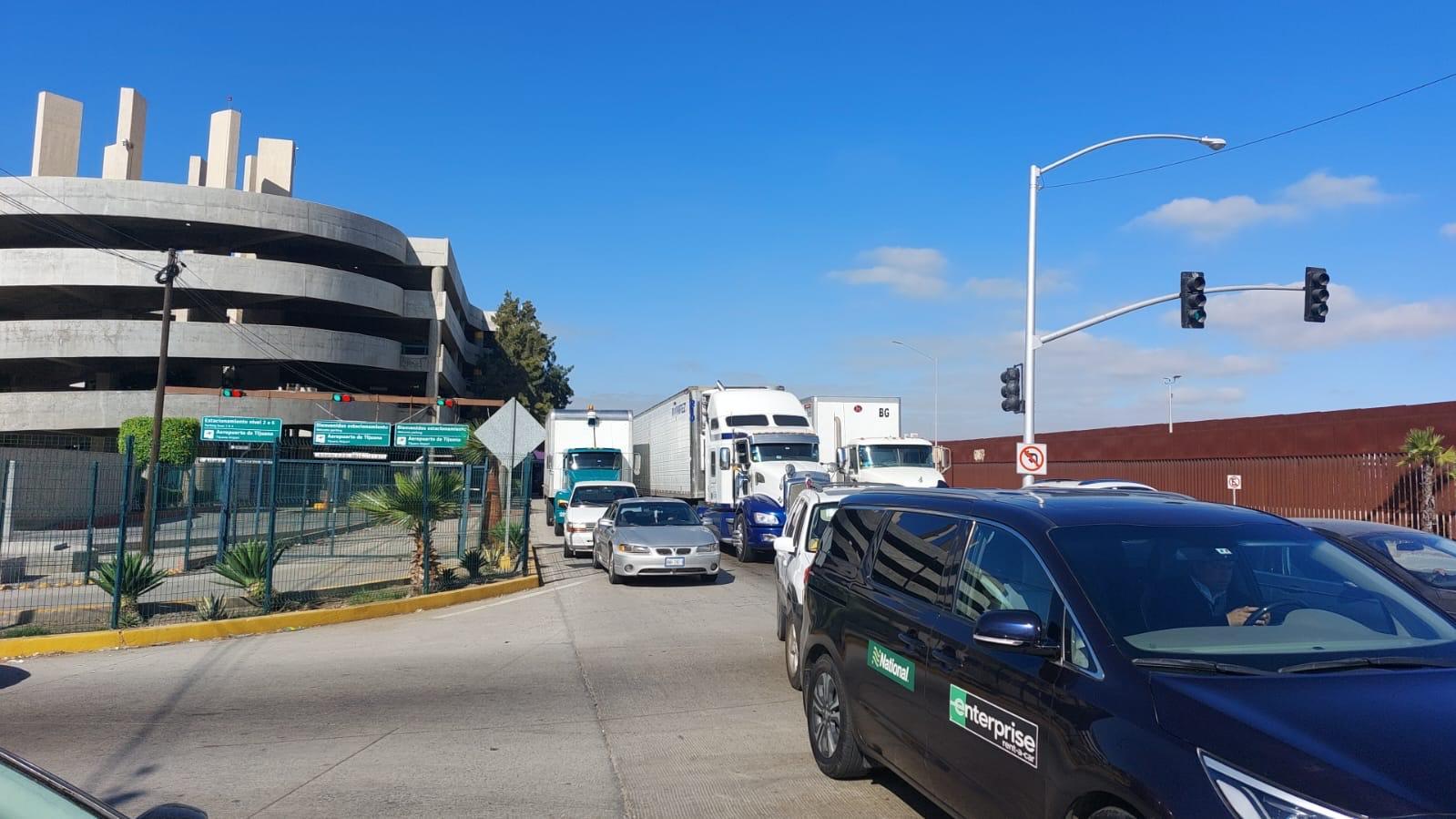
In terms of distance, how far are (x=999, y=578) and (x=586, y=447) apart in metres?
28.4

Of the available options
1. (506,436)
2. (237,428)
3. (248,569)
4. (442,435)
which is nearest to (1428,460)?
(506,436)

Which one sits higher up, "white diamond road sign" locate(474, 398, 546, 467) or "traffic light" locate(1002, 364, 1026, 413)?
"traffic light" locate(1002, 364, 1026, 413)

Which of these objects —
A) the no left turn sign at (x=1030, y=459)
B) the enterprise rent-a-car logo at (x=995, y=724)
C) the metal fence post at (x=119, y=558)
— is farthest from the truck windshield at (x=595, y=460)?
the enterprise rent-a-car logo at (x=995, y=724)

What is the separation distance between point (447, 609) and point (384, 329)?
157ft

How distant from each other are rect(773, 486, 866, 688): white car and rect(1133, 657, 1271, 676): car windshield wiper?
461cm

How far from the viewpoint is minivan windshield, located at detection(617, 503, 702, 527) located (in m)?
18.7

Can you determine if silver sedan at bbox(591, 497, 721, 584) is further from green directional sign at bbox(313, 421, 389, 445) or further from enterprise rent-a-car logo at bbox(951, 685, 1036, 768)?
green directional sign at bbox(313, 421, 389, 445)

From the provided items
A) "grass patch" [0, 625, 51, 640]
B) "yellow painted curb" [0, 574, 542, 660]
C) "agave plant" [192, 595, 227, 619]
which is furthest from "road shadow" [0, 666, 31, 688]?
"agave plant" [192, 595, 227, 619]

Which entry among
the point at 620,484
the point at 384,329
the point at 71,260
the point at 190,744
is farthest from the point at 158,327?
the point at 190,744

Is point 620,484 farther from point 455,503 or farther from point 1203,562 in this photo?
point 1203,562

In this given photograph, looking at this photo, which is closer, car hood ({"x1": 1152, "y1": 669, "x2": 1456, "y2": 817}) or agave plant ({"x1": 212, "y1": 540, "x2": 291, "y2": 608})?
car hood ({"x1": 1152, "y1": 669, "x2": 1456, "y2": 817})

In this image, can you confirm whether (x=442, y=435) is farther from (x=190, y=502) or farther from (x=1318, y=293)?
(x=1318, y=293)

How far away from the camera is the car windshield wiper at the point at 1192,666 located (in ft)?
11.8

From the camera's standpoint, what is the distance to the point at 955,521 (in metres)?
5.19
